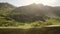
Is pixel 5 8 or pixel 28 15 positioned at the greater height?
pixel 5 8

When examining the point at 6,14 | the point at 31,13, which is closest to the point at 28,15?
the point at 31,13

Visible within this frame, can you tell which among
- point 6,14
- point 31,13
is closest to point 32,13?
point 31,13

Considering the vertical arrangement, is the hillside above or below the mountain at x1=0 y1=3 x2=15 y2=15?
below

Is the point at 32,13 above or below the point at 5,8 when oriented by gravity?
below

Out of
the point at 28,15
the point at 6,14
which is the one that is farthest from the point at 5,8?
the point at 28,15

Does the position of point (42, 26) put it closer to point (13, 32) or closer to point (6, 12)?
point (13, 32)

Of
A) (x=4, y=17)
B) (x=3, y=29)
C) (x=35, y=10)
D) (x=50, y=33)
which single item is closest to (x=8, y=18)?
(x=4, y=17)

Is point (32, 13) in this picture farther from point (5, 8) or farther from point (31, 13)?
point (5, 8)

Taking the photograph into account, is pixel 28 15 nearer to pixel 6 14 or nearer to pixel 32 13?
pixel 32 13

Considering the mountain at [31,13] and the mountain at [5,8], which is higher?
the mountain at [5,8]

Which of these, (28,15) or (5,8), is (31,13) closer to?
(28,15)

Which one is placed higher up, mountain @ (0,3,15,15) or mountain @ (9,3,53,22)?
mountain @ (0,3,15,15)

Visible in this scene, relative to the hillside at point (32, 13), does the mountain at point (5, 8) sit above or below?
above

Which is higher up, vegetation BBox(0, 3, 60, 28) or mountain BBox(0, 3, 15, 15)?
mountain BBox(0, 3, 15, 15)
